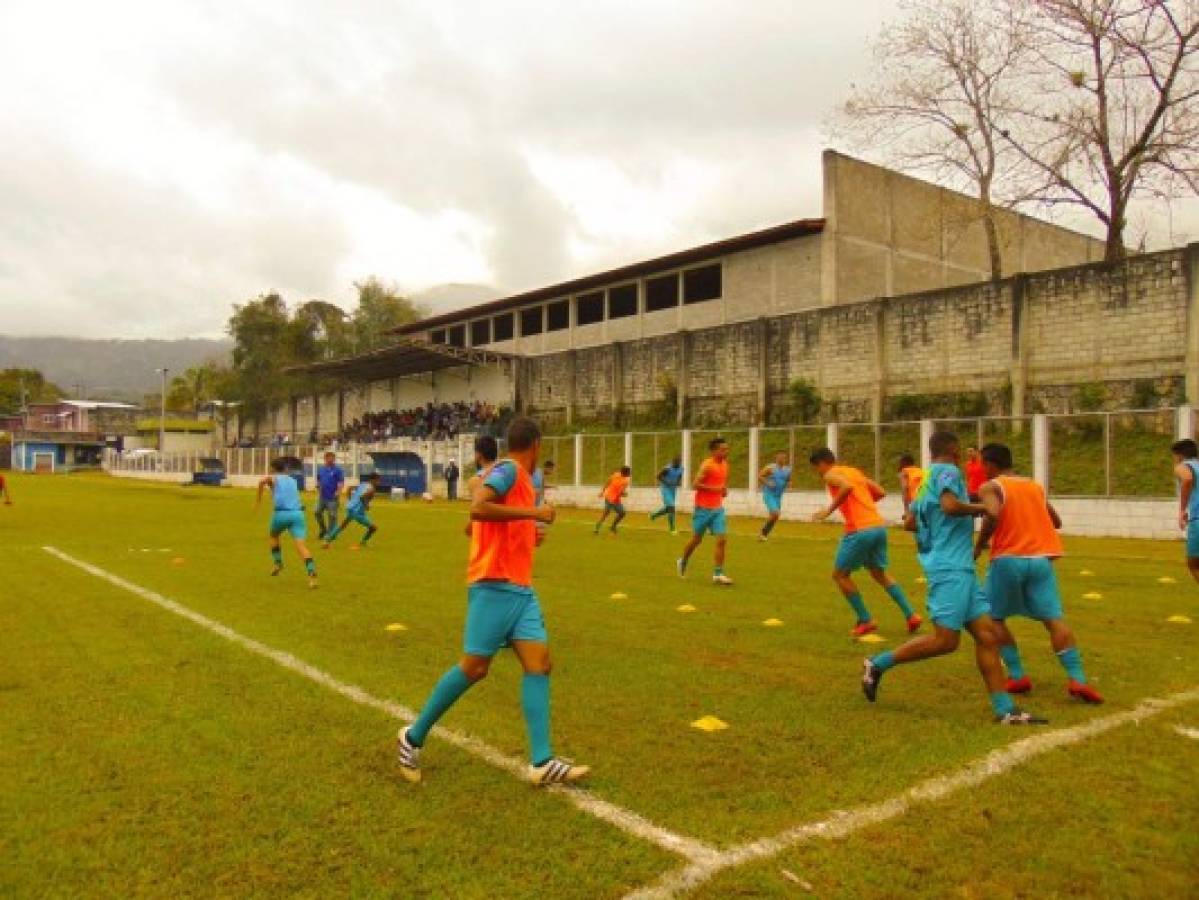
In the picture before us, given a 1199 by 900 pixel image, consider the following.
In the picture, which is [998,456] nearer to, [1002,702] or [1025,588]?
[1025,588]

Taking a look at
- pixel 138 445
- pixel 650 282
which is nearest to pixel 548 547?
pixel 650 282

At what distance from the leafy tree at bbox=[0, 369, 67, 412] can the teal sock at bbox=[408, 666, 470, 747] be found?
142m

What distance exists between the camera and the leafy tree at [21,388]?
128500mm

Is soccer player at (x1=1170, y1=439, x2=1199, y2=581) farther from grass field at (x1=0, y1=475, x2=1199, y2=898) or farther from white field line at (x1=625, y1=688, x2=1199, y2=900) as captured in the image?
white field line at (x1=625, y1=688, x2=1199, y2=900)

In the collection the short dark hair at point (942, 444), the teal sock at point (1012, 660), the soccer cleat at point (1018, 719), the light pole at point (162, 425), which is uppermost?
the light pole at point (162, 425)

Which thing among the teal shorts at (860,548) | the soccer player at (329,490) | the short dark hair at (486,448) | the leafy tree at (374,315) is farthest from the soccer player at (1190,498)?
the leafy tree at (374,315)

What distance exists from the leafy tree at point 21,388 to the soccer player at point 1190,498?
142016 millimetres

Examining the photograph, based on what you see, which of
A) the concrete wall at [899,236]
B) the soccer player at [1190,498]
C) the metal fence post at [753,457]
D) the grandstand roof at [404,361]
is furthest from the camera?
the grandstand roof at [404,361]

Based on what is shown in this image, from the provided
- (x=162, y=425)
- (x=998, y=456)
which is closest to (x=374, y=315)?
(x=162, y=425)

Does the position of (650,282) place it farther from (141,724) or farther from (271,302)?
(271,302)

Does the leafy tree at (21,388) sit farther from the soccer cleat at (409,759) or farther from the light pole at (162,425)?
the soccer cleat at (409,759)

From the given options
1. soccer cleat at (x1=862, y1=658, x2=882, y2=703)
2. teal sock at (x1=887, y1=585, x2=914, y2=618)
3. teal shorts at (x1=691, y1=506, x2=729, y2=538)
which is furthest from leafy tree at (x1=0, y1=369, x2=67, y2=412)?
soccer cleat at (x1=862, y1=658, x2=882, y2=703)

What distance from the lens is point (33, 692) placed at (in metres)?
6.57

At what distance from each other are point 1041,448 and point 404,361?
3972cm
